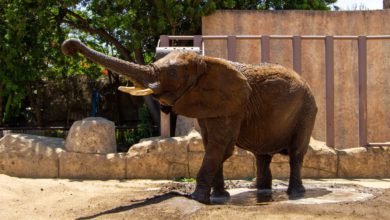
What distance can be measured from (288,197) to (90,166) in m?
4.97

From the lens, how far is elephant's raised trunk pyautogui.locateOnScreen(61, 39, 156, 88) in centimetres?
537

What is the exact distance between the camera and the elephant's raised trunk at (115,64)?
5373 millimetres

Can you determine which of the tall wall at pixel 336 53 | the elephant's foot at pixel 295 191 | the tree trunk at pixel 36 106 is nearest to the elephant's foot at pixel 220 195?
the elephant's foot at pixel 295 191

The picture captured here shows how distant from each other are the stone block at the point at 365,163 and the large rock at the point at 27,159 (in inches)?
223

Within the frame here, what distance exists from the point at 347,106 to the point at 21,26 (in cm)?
829

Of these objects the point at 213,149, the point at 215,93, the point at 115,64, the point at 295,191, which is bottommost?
the point at 295,191

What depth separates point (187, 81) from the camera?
19.5ft

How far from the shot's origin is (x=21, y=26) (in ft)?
42.9

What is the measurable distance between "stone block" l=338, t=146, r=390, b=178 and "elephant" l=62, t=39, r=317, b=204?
4321 millimetres

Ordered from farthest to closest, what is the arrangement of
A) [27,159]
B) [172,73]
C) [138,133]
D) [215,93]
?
[138,133], [27,159], [215,93], [172,73]

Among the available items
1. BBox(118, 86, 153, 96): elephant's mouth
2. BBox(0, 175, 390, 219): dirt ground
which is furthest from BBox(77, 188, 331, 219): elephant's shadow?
BBox(118, 86, 153, 96): elephant's mouth

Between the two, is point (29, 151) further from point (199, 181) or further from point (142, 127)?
point (199, 181)

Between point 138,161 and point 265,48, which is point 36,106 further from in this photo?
point 265,48

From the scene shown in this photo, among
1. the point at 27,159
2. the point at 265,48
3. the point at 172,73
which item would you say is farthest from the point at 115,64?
the point at 265,48
